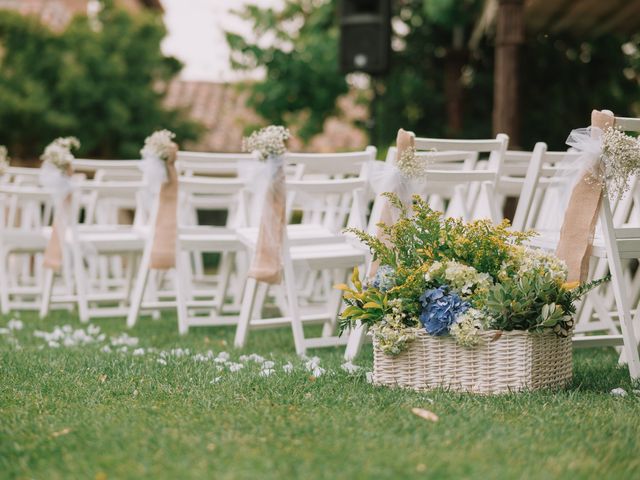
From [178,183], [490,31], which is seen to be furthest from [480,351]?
[490,31]

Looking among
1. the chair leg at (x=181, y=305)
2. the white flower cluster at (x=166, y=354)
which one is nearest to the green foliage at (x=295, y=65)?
the chair leg at (x=181, y=305)

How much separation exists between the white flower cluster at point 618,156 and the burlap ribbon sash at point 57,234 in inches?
171

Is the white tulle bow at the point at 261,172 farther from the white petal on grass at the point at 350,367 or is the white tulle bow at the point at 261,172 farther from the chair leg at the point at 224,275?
the chair leg at the point at 224,275

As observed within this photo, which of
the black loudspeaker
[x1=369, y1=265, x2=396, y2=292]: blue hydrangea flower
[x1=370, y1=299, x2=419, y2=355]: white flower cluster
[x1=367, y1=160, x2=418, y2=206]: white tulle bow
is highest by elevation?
the black loudspeaker

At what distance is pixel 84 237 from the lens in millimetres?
7469

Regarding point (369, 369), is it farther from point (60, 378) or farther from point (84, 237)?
point (84, 237)

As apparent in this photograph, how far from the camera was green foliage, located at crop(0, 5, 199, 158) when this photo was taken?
19.8 m

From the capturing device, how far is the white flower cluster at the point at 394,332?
428 centimetres

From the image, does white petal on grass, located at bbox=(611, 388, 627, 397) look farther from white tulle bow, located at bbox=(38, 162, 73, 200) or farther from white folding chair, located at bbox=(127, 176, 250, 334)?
white tulle bow, located at bbox=(38, 162, 73, 200)

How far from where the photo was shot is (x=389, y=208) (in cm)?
502

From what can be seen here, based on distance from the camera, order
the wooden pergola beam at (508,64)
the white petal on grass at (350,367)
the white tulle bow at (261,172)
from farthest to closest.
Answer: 1. the wooden pergola beam at (508,64)
2. the white tulle bow at (261,172)
3. the white petal on grass at (350,367)

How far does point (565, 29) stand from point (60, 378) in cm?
914

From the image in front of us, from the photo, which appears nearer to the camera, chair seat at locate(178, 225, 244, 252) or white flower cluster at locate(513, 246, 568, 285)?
white flower cluster at locate(513, 246, 568, 285)

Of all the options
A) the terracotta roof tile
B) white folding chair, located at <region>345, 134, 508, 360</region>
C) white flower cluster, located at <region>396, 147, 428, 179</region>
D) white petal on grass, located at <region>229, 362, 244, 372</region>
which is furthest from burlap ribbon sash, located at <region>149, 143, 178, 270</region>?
the terracotta roof tile
